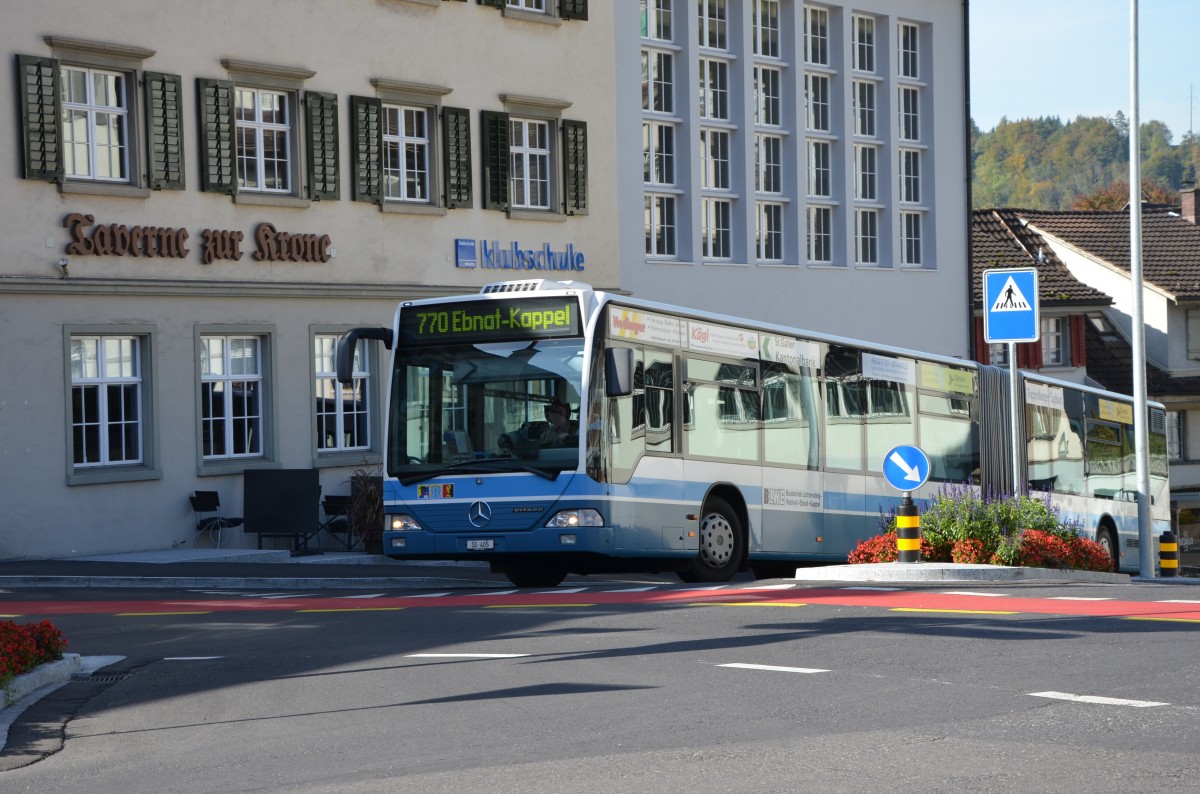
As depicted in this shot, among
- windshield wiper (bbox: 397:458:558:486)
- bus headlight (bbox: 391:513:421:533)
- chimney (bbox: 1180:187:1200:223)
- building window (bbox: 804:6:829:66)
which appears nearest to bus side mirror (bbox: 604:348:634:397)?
windshield wiper (bbox: 397:458:558:486)

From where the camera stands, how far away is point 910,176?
45156 mm

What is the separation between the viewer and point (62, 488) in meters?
25.8

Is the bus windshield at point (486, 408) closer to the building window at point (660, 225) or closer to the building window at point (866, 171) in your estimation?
the building window at point (660, 225)

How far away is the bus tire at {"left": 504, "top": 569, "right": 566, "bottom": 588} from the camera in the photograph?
20.0 metres

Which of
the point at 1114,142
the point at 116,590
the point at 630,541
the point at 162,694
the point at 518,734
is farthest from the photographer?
the point at 1114,142

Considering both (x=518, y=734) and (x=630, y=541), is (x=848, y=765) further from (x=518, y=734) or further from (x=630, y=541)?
(x=630, y=541)

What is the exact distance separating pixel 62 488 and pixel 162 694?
51.2ft

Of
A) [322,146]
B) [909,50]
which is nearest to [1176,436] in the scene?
[909,50]

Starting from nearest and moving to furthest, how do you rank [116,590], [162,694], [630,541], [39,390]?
[162,694]
[630,541]
[116,590]
[39,390]

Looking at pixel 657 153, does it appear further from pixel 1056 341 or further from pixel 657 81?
pixel 1056 341

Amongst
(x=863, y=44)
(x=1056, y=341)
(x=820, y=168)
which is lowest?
(x=1056, y=341)

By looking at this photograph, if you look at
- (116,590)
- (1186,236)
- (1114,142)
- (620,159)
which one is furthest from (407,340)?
(1114,142)

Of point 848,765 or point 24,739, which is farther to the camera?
point 24,739

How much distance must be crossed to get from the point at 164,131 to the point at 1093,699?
20841 mm
